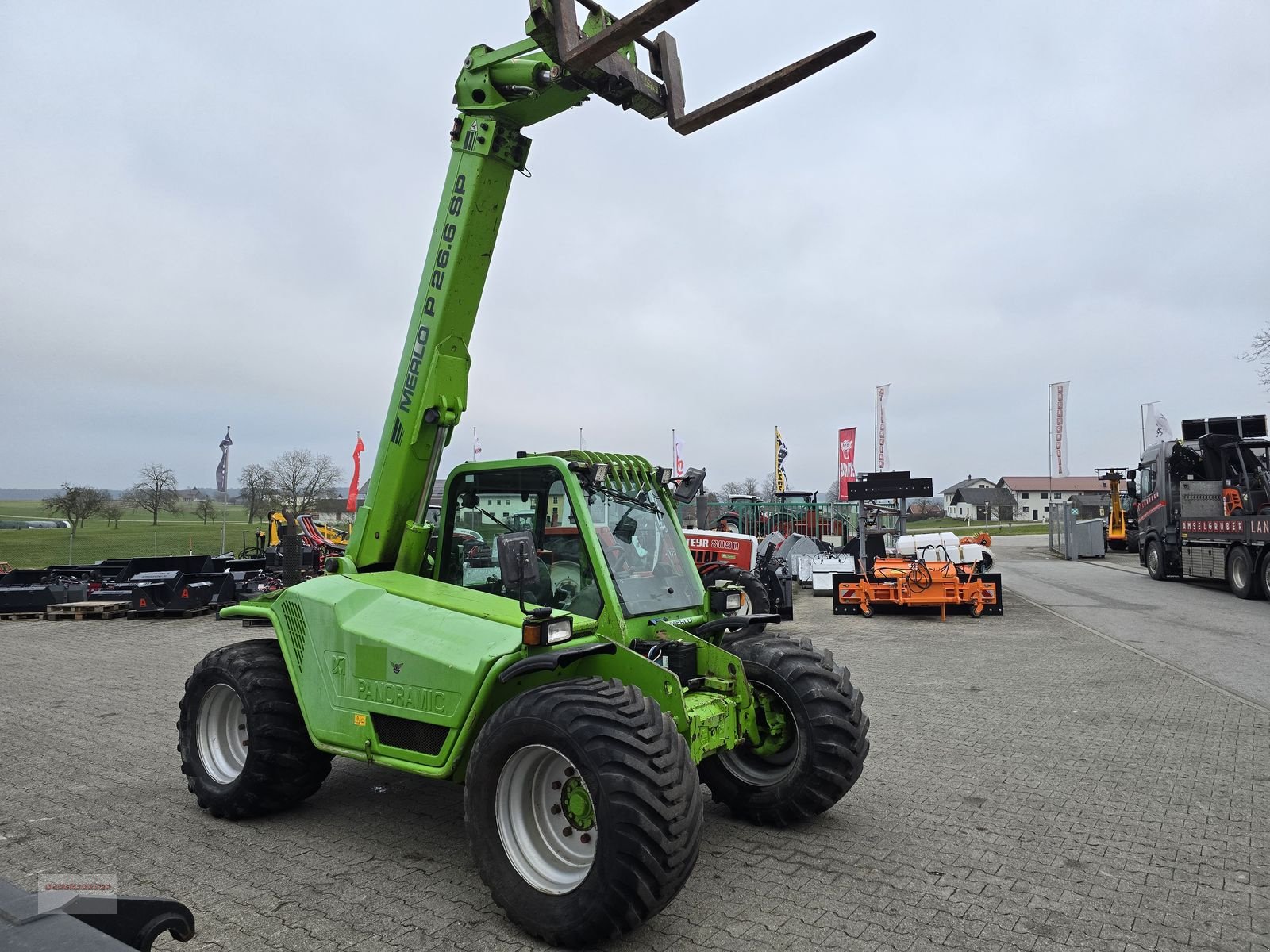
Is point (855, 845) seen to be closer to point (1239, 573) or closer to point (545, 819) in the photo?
point (545, 819)

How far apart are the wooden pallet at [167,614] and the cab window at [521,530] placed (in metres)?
13.2

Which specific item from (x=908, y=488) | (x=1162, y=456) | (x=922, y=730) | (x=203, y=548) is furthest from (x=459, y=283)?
(x=203, y=548)

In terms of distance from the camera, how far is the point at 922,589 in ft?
49.5

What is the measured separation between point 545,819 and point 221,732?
8.94 ft

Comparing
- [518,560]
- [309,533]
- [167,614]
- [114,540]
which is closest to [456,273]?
[518,560]

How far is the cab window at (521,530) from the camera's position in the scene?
14.9ft

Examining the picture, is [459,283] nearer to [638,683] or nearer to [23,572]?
[638,683]

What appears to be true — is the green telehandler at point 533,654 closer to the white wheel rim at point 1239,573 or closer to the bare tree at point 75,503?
the white wheel rim at point 1239,573

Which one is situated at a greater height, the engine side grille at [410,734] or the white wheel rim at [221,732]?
the engine side grille at [410,734]

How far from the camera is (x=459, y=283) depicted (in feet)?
17.2

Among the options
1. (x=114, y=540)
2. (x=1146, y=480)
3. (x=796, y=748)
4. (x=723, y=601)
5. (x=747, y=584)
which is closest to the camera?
(x=796, y=748)

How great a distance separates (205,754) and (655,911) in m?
3.42

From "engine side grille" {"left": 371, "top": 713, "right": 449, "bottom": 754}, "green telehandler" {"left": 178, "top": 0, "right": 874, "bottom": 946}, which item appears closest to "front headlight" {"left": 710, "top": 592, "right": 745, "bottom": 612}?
"green telehandler" {"left": 178, "top": 0, "right": 874, "bottom": 946}

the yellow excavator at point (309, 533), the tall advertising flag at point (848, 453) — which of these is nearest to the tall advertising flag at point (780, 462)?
the tall advertising flag at point (848, 453)
